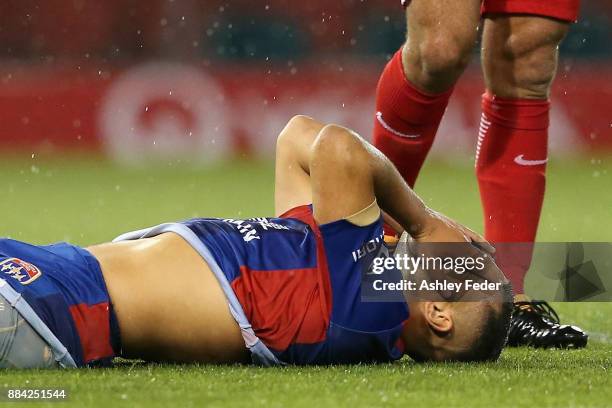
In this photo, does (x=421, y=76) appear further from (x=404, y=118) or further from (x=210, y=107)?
(x=210, y=107)

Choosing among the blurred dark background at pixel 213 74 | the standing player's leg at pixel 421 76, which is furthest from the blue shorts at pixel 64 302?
the blurred dark background at pixel 213 74

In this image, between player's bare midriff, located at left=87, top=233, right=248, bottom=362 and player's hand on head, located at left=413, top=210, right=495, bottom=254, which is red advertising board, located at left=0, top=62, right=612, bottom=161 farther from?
player's bare midriff, located at left=87, top=233, right=248, bottom=362

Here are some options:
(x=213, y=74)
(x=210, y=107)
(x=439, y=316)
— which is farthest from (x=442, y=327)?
(x=213, y=74)

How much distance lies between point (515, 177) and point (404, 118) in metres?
0.38

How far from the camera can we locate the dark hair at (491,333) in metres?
2.96

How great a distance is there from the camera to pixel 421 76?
12.0 ft

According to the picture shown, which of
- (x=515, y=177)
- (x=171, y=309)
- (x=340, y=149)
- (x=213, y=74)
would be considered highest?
(x=340, y=149)

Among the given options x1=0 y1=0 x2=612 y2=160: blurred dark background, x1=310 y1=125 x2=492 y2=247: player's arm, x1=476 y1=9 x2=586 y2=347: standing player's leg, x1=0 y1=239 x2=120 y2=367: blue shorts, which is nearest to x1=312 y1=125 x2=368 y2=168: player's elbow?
x1=310 y1=125 x2=492 y2=247: player's arm

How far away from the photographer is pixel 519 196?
3785 mm

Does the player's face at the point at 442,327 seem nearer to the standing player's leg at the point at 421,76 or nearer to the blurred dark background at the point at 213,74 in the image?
the standing player's leg at the point at 421,76

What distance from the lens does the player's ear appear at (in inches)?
116

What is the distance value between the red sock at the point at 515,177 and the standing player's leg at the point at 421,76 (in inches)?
7.9

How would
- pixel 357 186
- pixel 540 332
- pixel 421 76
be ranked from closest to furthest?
pixel 357 186, pixel 540 332, pixel 421 76

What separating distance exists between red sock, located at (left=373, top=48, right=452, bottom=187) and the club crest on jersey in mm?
1328
